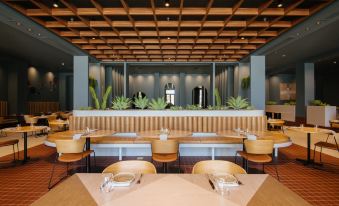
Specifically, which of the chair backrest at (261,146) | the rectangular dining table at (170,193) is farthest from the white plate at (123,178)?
the chair backrest at (261,146)

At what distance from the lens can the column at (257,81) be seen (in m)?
7.89

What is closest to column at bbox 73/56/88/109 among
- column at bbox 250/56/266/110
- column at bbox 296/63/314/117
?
column at bbox 250/56/266/110

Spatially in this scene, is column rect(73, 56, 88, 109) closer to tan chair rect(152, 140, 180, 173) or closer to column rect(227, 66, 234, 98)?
tan chair rect(152, 140, 180, 173)

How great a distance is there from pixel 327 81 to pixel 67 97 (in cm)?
1869

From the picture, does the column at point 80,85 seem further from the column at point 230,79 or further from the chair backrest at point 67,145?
the column at point 230,79

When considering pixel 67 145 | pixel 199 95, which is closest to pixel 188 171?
pixel 67 145

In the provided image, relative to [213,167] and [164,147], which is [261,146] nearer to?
[164,147]

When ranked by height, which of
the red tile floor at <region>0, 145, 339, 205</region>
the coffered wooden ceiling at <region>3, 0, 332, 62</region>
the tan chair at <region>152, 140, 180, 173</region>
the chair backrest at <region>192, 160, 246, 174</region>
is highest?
the coffered wooden ceiling at <region>3, 0, 332, 62</region>

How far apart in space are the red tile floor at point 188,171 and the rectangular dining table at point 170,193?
74.6 inches

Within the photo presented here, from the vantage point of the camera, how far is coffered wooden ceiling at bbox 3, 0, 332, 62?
4684 millimetres

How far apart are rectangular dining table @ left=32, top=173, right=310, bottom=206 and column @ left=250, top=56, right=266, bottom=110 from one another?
23.0 feet

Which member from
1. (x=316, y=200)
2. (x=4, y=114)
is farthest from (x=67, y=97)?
(x=316, y=200)

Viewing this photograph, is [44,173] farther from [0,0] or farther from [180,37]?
[180,37]

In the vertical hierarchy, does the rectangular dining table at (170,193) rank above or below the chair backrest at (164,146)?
above
